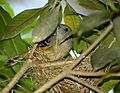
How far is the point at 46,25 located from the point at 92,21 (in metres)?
0.22

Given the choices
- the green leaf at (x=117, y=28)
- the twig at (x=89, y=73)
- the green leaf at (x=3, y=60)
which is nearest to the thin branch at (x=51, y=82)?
the twig at (x=89, y=73)

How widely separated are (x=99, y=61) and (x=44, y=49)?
364mm

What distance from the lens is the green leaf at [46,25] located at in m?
0.73

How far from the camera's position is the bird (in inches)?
37.1

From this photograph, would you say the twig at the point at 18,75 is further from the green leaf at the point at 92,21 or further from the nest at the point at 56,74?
the green leaf at the point at 92,21

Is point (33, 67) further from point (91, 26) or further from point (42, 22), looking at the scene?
point (91, 26)

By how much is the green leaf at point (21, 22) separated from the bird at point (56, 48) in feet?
0.48

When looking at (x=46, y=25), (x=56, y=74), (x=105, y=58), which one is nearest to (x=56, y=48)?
(x=56, y=74)

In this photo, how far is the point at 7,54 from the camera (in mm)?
938

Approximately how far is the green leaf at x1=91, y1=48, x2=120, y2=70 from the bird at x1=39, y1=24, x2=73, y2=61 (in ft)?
1.05

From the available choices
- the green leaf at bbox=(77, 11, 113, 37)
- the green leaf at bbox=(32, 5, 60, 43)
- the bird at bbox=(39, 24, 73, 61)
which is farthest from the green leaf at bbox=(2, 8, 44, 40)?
the green leaf at bbox=(77, 11, 113, 37)

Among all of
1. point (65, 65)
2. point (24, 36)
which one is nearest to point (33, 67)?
point (65, 65)

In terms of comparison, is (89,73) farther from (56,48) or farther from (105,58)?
(56,48)

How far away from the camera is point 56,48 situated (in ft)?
3.18
